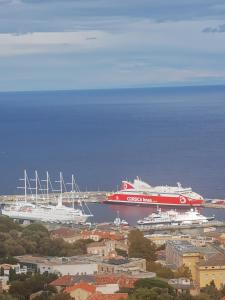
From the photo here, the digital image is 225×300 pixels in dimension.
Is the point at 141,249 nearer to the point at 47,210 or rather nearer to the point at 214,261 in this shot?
the point at 214,261

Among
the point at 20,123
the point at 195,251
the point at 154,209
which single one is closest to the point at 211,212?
the point at 154,209

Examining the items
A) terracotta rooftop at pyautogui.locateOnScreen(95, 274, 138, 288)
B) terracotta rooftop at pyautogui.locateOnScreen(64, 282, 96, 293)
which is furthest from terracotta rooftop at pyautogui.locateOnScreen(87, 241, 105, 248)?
terracotta rooftop at pyautogui.locateOnScreen(64, 282, 96, 293)

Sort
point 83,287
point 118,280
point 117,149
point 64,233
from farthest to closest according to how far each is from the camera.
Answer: point 117,149
point 64,233
point 118,280
point 83,287

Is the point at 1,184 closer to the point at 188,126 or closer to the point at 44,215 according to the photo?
the point at 44,215

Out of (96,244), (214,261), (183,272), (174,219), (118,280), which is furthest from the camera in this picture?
(174,219)

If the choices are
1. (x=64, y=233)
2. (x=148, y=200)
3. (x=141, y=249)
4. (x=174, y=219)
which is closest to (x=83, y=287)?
(x=141, y=249)

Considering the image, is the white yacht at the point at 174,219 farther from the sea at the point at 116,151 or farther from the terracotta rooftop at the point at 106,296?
the terracotta rooftop at the point at 106,296

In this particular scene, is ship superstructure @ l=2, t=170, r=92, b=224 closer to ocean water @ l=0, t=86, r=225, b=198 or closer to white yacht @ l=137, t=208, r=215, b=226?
white yacht @ l=137, t=208, r=215, b=226

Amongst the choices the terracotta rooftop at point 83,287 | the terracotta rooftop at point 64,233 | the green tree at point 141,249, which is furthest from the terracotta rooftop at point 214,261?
the terracotta rooftop at point 64,233
